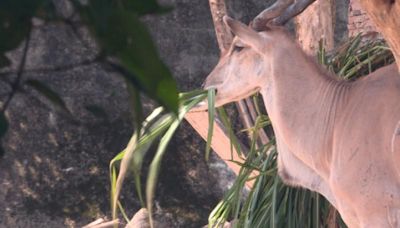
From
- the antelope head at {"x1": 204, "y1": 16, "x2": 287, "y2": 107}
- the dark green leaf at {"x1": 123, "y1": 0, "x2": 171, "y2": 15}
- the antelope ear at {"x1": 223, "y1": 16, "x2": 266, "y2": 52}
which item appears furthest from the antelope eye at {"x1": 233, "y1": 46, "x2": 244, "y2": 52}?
the dark green leaf at {"x1": 123, "y1": 0, "x2": 171, "y2": 15}

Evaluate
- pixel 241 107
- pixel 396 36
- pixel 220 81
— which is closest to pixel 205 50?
pixel 241 107

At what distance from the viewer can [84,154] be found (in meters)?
7.74

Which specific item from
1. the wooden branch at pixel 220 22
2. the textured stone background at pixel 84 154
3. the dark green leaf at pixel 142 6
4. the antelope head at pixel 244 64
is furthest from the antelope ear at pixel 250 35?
the textured stone background at pixel 84 154

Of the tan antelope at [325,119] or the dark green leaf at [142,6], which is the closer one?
the dark green leaf at [142,6]

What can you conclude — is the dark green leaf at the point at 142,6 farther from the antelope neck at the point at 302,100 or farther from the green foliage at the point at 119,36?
the antelope neck at the point at 302,100

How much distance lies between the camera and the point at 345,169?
3875 mm

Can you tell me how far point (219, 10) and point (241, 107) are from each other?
0.76m

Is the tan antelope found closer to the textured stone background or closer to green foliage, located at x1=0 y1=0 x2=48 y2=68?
green foliage, located at x1=0 y1=0 x2=48 y2=68

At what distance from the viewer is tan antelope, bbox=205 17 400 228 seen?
3.75 meters

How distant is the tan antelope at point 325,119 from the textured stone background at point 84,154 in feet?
10.7

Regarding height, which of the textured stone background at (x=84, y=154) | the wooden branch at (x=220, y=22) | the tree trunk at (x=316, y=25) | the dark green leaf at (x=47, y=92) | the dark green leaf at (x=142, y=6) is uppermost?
the dark green leaf at (x=142, y=6)

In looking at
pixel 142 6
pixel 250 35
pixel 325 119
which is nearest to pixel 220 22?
pixel 250 35

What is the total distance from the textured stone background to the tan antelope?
3.27 metres

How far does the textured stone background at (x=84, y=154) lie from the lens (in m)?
7.59
